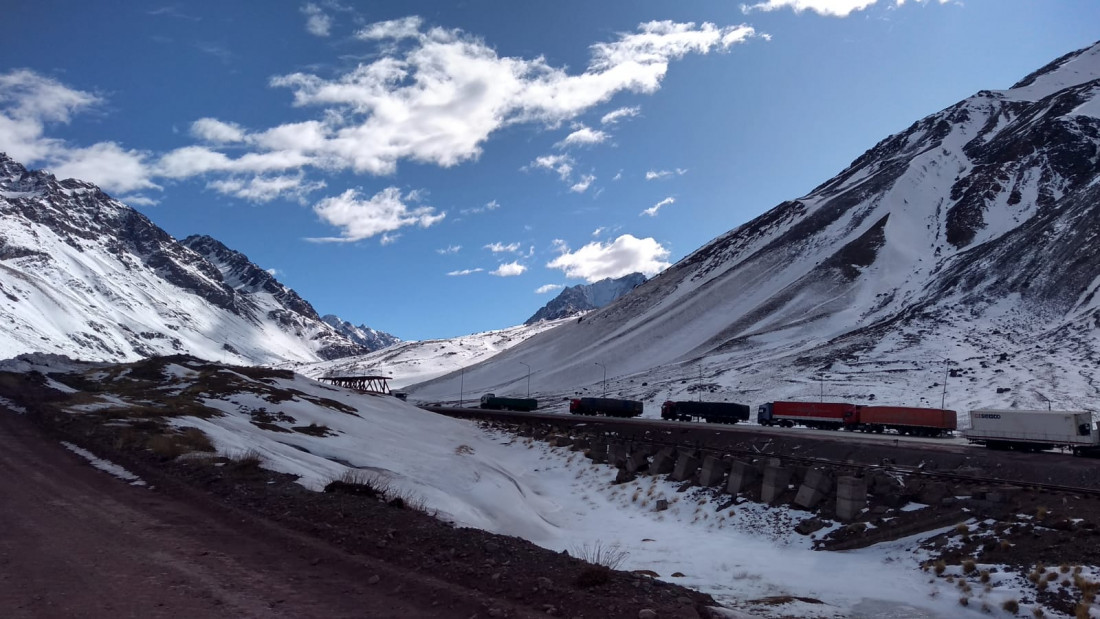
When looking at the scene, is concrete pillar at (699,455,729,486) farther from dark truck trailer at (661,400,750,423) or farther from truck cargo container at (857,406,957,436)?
dark truck trailer at (661,400,750,423)

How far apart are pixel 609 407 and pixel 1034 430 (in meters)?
53.3

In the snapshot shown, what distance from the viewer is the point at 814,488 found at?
1022 inches

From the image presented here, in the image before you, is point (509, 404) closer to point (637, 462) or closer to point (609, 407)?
point (609, 407)

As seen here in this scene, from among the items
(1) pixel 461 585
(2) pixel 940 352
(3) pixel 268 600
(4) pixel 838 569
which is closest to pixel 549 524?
(4) pixel 838 569

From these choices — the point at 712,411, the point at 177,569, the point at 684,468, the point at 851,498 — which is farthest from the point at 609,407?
the point at 177,569

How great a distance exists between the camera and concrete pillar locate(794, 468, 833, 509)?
84.6 ft

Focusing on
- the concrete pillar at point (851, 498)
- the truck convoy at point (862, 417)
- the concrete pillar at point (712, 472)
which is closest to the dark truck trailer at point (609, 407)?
the truck convoy at point (862, 417)

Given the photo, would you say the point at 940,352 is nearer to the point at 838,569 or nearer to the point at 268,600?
the point at 838,569

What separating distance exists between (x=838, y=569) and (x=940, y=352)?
84.9 metres

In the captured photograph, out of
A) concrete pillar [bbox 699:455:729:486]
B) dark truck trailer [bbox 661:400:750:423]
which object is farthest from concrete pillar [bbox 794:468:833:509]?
dark truck trailer [bbox 661:400:750:423]

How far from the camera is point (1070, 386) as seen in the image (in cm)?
6856

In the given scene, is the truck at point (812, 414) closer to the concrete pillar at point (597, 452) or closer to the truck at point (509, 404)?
the concrete pillar at point (597, 452)

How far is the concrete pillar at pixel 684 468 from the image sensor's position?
33.4 meters

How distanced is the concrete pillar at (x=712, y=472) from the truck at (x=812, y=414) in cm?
3317
